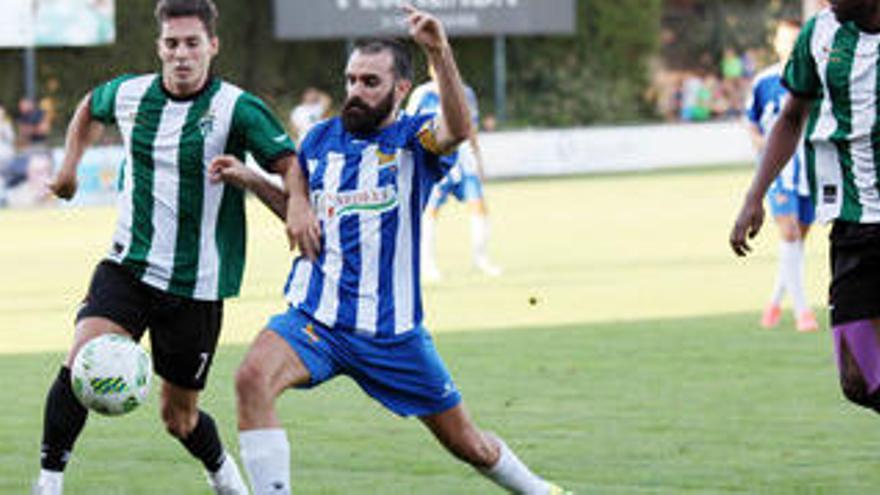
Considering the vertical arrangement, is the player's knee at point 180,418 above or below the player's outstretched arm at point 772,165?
below

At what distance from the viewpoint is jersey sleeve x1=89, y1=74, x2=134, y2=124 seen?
327 inches

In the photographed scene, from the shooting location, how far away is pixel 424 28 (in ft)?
23.0

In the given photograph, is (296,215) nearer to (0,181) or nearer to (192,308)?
(192,308)

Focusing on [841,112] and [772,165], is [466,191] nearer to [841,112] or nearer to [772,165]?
[772,165]

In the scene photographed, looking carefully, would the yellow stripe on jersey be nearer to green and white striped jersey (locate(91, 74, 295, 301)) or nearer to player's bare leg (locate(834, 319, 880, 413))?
green and white striped jersey (locate(91, 74, 295, 301))

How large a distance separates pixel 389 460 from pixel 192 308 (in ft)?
5.82

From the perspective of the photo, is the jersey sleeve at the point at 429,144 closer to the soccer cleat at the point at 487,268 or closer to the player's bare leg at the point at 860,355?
the player's bare leg at the point at 860,355

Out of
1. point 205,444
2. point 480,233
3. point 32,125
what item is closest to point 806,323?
point 480,233

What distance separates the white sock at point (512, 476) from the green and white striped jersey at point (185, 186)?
132 centimetres

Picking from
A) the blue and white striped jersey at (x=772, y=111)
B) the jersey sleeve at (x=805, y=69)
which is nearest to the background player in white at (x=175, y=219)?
the jersey sleeve at (x=805, y=69)

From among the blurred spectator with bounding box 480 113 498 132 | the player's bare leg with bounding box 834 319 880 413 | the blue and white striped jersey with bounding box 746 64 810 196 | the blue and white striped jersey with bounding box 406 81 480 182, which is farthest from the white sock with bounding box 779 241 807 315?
the blurred spectator with bounding box 480 113 498 132

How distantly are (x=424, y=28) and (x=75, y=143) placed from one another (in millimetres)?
2056

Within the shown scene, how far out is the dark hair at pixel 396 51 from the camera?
24.8ft

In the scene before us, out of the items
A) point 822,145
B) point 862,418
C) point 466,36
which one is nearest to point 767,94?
point 862,418
